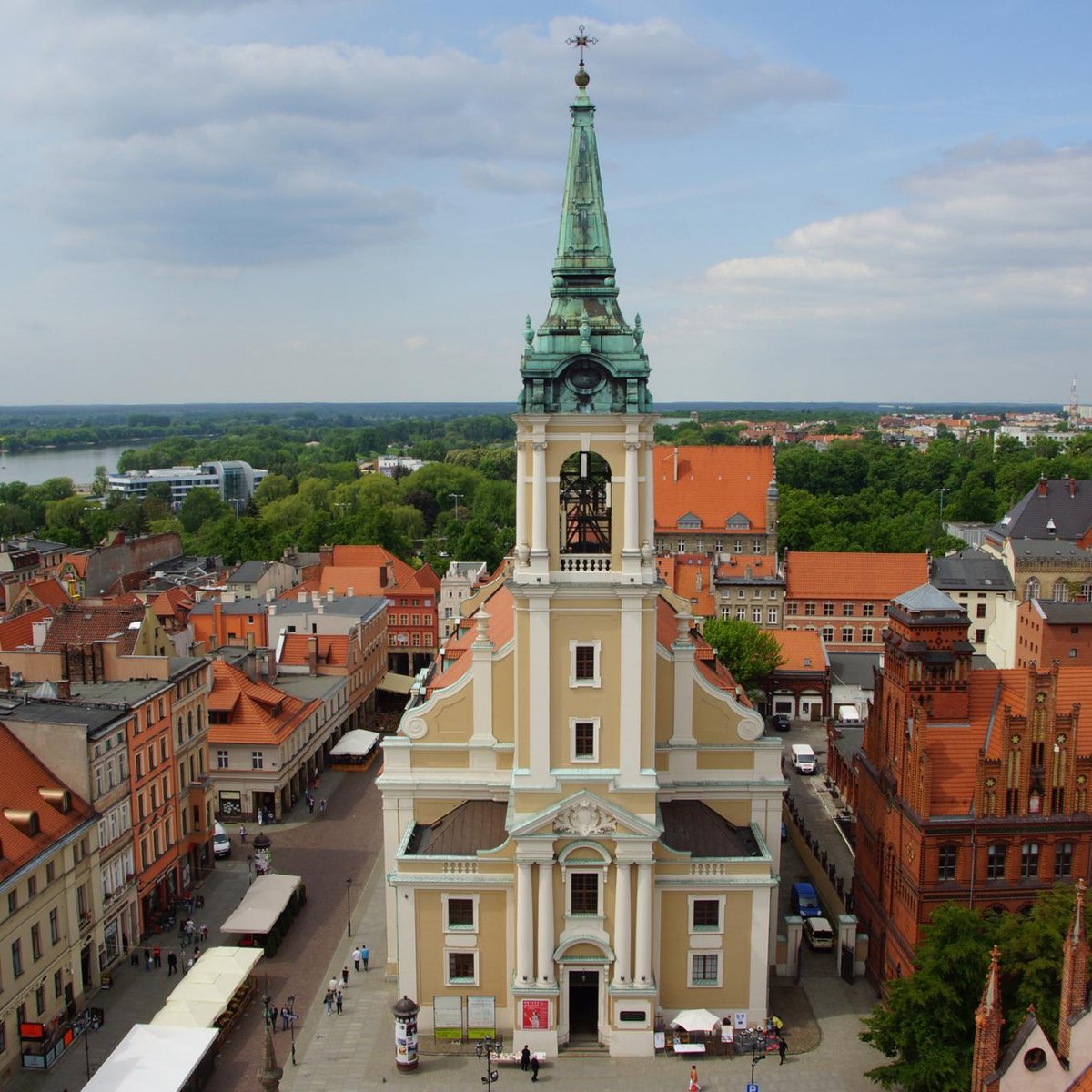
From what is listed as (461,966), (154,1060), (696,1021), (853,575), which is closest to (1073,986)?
(696,1021)

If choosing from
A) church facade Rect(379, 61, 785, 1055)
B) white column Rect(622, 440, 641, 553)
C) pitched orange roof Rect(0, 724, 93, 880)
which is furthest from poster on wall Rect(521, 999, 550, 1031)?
pitched orange roof Rect(0, 724, 93, 880)

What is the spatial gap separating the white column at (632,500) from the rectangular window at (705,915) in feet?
42.4

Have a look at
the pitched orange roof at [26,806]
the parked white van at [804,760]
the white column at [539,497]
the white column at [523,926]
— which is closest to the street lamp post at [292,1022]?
the white column at [523,926]

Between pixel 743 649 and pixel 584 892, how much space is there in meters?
39.5

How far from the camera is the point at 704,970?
132ft

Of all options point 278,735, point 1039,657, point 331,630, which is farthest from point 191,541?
point 1039,657

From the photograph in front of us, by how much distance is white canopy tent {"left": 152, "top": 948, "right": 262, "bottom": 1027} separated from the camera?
3844cm

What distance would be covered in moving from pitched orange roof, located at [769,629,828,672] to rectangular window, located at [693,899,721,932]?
42855 mm

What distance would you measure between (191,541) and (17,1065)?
129 metres

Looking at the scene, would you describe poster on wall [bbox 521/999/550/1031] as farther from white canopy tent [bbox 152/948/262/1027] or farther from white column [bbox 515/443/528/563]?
white column [bbox 515/443/528/563]

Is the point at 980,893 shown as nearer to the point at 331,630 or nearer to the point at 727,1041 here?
the point at 727,1041

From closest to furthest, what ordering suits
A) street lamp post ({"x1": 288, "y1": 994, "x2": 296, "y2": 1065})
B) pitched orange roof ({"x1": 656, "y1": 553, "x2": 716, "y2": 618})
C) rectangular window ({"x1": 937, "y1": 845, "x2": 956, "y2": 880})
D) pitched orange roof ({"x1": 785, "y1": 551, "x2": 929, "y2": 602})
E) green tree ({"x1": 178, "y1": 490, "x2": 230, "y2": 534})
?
street lamp post ({"x1": 288, "y1": 994, "x2": 296, "y2": 1065}) < rectangular window ({"x1": 937, "y1": 845, "x2": 956, "y2": 880}) < pitched orange roof ({"x1": 785, "y1": 551, "x2": 929, "y2": 602}) < pitched orange roof ({"x1": 656, "y1": 553, "x2": 716, "y2": 618}) < green tree ({"x1": 178, "y1": 490, "x2": 230, "y2": 534})

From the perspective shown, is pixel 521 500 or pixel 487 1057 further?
pixel 487 1057

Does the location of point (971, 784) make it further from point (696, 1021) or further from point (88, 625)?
point (88, 625)
